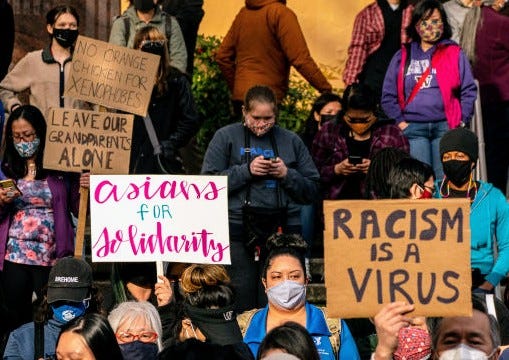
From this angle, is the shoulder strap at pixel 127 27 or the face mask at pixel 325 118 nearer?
the face mask at pixel 325 118

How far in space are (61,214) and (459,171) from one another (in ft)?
9.25

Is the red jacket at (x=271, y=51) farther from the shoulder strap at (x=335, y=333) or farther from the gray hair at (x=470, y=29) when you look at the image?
the shoulder strap at (x=335, y=333)

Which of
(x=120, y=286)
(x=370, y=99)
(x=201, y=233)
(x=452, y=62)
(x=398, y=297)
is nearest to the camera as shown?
(x=398, y=297)

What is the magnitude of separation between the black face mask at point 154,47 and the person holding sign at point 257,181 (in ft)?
3.66

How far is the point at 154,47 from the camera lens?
13.4 meters

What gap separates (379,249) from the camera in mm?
8289

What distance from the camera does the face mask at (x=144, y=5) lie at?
14953mm

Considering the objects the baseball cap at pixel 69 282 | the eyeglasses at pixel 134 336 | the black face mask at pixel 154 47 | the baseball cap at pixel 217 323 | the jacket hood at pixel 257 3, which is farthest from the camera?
the jacket hood at pixel 257 3

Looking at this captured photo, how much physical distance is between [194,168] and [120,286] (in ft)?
15.4

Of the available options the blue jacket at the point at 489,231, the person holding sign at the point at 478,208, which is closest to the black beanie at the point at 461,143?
the person holding sign at the point at 478,208

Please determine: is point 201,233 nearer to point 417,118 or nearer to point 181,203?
point 181,203

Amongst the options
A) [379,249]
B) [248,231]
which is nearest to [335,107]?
[248,231]

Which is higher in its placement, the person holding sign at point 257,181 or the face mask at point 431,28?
the face mask at point 431,28

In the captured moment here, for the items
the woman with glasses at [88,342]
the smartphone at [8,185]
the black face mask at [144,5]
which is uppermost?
the black face mask at [144,5]
